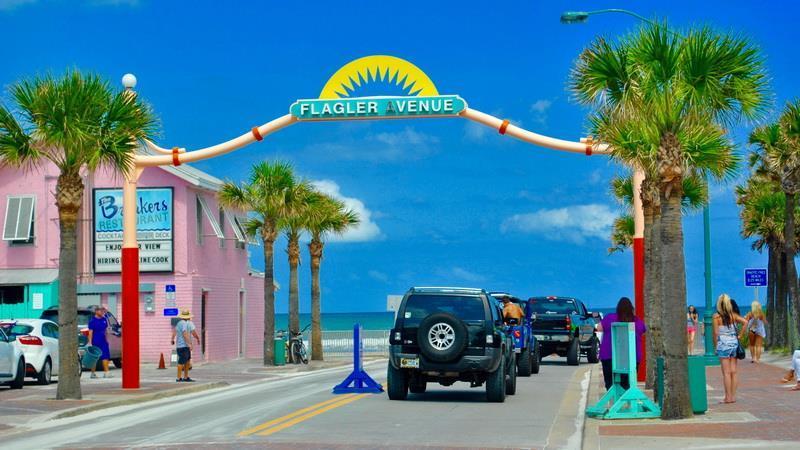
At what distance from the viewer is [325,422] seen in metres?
18.0

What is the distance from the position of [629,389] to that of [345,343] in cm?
4124

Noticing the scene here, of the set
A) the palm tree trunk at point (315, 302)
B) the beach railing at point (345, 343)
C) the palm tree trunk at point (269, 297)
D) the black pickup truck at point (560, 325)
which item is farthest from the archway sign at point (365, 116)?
the beach railing at point (345, 343)

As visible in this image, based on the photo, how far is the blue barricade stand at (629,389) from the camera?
17.8 metres

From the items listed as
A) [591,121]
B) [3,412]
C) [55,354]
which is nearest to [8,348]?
[55,354]

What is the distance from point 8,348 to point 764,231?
29.5 m

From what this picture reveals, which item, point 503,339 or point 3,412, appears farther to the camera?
point 503,339

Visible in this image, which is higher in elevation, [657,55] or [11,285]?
[657,55]

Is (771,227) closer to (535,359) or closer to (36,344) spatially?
(535,359)

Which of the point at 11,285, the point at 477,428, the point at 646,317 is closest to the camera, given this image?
the point at 477,428

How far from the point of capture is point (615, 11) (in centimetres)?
2650

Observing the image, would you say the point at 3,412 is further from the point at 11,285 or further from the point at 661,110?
the point at 11,285

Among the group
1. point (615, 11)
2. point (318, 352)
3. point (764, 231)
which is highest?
point (615, 11)

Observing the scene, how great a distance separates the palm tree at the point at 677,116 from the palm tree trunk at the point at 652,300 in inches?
142

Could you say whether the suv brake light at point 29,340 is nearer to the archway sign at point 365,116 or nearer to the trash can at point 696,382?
the archway sign at point 365,116
